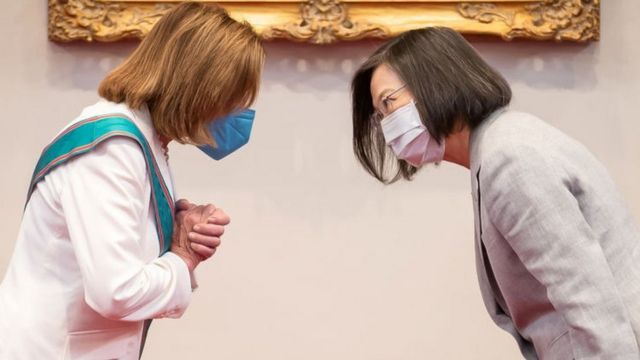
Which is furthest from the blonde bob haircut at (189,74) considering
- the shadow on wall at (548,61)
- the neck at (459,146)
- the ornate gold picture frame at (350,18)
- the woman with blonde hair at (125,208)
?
the shadow on wall at (548,61)

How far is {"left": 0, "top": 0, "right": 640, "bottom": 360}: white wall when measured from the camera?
118 inches

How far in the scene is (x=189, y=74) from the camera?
181 centimetres

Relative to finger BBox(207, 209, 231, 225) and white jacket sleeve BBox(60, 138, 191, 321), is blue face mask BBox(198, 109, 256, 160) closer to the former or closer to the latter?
finger BBox(207, 209, 231, 225)

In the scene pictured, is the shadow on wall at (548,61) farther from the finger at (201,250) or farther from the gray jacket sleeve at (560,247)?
the finger at (201,250)

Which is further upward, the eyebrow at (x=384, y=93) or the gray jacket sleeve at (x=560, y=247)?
the eyebrow at (x=384, y=93)

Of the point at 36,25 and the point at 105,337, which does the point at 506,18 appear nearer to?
the point at 36,25

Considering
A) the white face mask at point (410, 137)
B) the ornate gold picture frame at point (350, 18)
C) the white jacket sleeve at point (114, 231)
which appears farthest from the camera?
the ornate gold picture frame at point (350, 18)

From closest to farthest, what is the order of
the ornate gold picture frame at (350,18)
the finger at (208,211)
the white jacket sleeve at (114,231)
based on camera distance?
the white jacket sleeve at (114,231) → the finger at (208,211) → the ornate gold picture frame at (350,18)

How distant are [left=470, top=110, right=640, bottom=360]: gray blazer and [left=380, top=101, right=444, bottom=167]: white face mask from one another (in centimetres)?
18

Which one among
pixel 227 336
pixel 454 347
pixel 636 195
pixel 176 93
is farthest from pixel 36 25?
pixel 636 195

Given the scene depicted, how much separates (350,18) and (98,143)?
4.53 feet

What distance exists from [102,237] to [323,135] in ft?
4.69

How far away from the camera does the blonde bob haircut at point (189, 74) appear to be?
5.94ft

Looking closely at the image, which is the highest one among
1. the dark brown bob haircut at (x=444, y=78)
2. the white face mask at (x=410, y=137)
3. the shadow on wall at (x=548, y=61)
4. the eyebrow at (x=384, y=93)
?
the dark brown bob haircut at (x=444, y=78)
